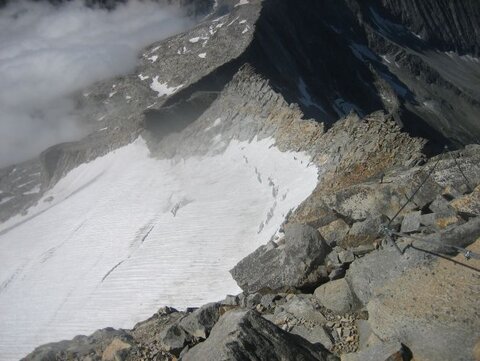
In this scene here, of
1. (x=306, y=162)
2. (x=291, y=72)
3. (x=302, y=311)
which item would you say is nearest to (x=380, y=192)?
(x=302, y=311)

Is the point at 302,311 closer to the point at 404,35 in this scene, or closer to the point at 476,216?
the point at 476,216

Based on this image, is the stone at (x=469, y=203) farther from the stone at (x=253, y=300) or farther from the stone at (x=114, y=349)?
the stone at (x=114, y=349)

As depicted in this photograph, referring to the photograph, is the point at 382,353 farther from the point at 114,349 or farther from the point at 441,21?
the point at 441,21

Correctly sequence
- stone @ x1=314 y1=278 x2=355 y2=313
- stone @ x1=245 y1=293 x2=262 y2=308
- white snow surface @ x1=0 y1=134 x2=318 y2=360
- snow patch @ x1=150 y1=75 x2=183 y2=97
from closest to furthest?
stone @ x1=314 y1=278 x2=355 y2=313, stone @ x1=245 y1=293 x2=262 y2=308, white snow surface @ x1=0 y1=134 x2=318 y2=360, snow patch @ x1=150 y1=75 x2=183 y2=97

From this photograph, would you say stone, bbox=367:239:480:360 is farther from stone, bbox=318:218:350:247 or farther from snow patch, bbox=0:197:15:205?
snow patch, bbox=0:197:15:205

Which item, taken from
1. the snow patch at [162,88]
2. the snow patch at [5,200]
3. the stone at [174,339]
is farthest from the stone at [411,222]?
the snow patch at [5,200]

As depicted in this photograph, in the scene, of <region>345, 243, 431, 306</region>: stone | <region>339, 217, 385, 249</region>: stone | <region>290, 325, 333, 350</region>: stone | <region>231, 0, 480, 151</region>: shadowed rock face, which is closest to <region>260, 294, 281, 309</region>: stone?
<region>290, 325, 333, 350</region>: stone

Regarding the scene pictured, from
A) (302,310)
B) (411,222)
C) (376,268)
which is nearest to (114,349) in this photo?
Answer: (302,310)
